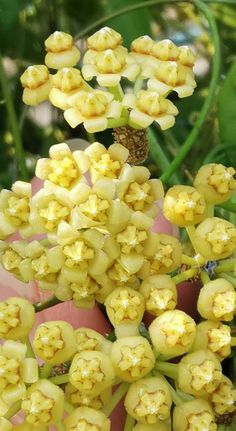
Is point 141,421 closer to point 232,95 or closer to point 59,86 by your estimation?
point 59,86

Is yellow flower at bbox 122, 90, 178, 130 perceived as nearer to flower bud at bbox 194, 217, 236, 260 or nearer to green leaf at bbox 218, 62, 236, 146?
flower bud at bbox 194, 217, 236, 260

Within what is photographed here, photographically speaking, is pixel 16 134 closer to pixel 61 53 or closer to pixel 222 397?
pixel 61 53

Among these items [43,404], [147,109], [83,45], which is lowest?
[83,45]

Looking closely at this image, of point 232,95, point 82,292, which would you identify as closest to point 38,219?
point 82,292

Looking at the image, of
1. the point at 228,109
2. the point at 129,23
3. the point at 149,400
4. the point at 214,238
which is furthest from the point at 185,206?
the point at 129,23

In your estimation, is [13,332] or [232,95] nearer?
[13,332]

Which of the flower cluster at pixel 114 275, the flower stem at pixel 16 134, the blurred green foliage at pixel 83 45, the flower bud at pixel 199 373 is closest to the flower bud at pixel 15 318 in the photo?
the flower cluster at pixel 114 275

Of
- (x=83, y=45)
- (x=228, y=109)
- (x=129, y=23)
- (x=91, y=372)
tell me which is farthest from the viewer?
(x=83, y=45)
